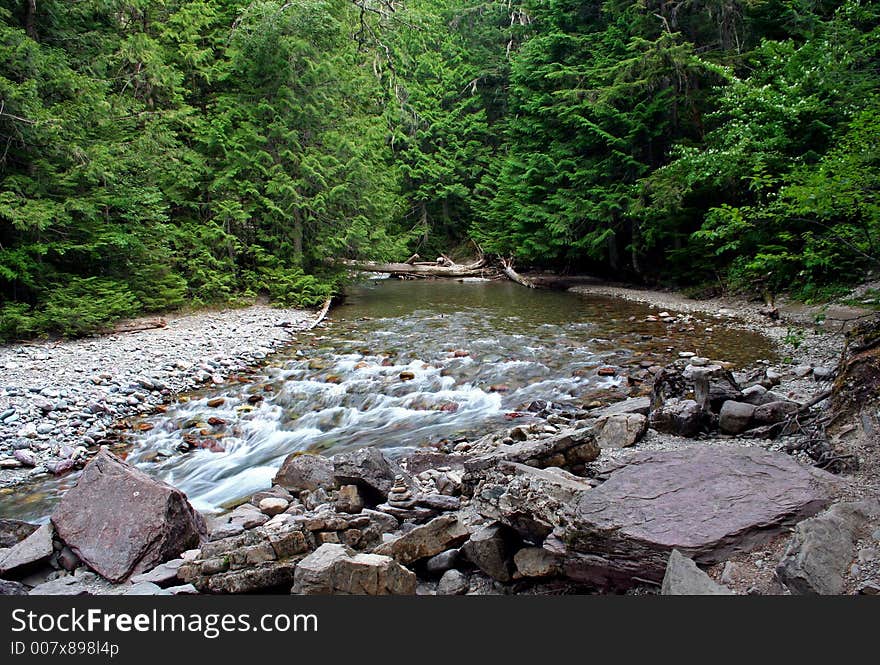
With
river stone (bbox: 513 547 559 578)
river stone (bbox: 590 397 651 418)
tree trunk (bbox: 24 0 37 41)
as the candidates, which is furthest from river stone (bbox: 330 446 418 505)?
tree trunk (bbox: 24 0 37 41)

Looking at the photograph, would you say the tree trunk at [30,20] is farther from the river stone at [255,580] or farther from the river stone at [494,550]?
the river stone at [494,550]

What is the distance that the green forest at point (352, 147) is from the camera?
923 cm

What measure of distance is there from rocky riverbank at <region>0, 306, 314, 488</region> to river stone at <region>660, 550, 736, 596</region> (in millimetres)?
6155

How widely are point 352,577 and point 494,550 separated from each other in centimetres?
87

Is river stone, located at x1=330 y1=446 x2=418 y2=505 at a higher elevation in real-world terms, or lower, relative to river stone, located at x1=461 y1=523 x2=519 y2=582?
lower

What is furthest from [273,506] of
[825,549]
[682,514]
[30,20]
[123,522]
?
[30,20]

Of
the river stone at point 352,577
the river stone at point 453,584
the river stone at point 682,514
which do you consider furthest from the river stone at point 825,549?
the river stone at point 352,577

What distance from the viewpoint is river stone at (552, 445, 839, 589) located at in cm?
262

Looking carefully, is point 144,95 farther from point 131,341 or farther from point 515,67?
point 515,67

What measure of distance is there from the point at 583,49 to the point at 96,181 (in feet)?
56.1

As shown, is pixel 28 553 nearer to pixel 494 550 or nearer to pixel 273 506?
pixel 273 506

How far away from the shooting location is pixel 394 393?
819cm

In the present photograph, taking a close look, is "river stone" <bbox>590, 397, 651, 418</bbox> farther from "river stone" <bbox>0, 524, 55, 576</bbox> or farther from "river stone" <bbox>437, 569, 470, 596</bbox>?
"river stone" <bbox>0, 524, 55, 576</bbox>

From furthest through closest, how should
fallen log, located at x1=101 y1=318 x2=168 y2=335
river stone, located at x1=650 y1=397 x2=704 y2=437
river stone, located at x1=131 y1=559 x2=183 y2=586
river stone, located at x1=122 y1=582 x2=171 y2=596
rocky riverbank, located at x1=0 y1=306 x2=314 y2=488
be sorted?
fallen log, located at x1=101 y1=318 x2=168 y2=335
rocky riverbank, located at x1=0 y1=306 x2=314 y2=488
river stone, located at x1=650 y1=397 x2=704 y2=437
river stone, located at x1=131 y1=559 x2=183 y2=586
river stone, located at x1=122 y1=582 x2=171 y2=596
